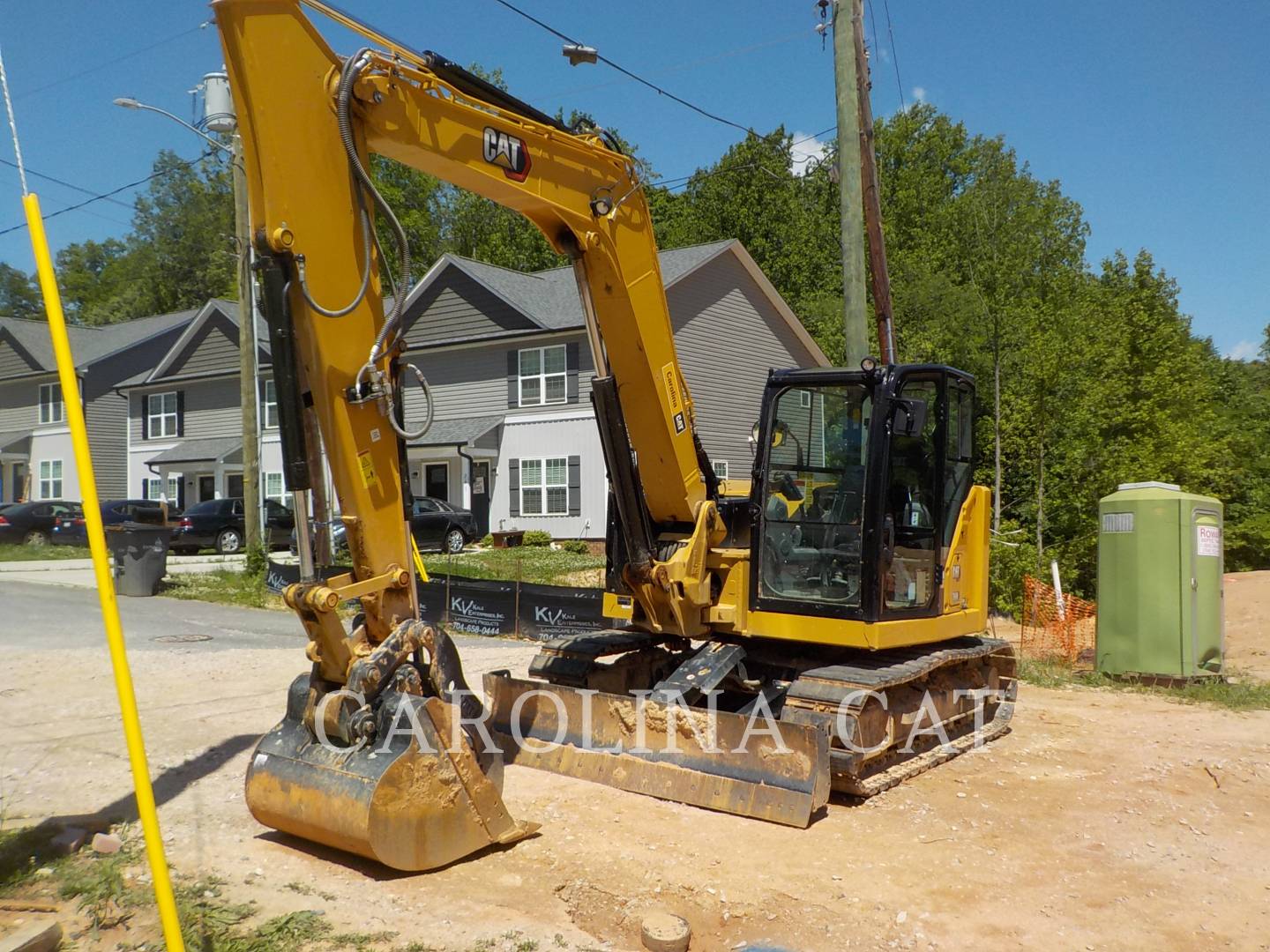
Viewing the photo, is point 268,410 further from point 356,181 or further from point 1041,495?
point 356,181

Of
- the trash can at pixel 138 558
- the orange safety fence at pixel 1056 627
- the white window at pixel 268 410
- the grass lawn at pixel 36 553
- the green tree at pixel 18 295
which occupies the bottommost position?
the orange safety fence at pixel 1056 627

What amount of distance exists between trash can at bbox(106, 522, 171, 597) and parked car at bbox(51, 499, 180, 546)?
9.96 metres

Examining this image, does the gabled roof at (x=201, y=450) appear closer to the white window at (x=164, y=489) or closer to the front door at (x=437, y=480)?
the white window at (x=164, y=489)

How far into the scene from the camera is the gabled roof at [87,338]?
39.1 meters

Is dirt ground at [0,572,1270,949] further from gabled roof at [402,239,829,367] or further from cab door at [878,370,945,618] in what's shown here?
gabled roof at [402,239,829,367]

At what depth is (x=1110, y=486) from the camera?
21.3 meters

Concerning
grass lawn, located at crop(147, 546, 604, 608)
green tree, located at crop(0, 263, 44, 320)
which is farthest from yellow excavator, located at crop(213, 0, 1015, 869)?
green tree, located at crop(0, 263, 44, 320)

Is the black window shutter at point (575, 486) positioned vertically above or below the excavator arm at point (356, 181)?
below

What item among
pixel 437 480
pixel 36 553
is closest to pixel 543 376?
pixel 437 480

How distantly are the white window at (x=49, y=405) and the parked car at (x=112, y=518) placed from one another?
12421 mm

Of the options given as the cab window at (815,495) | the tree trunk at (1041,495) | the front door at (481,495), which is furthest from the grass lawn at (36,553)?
the cab window at (815,495)

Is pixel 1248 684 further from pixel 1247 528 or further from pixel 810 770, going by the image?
pixel 1247 528

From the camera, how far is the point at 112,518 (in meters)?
27.4

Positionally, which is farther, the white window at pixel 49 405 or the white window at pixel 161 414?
the white window at pixel 49 405
